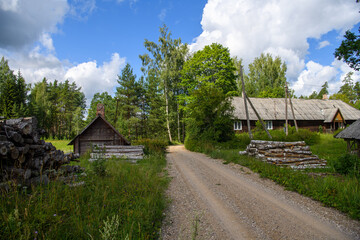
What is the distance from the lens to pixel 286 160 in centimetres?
1005

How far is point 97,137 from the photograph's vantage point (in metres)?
16.3

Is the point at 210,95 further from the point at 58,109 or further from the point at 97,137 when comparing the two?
the point at 58,109

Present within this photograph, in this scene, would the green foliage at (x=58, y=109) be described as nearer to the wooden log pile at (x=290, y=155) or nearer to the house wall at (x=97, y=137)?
the house wall at (x=97, y=137)

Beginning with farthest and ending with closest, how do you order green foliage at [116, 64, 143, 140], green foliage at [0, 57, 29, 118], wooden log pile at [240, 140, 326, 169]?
green foliage at [116, 64, 143, 140] < green foliage at [0, 57, 29, 118] < wooden log pile at [240, 140, 326, 169]

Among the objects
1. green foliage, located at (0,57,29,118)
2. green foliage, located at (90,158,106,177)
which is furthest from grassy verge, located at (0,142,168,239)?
green foliage, located at (0,57,29,118)

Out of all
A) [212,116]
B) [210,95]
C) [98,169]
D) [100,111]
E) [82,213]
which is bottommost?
[82,213]

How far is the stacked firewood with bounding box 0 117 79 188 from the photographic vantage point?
13.8 ft

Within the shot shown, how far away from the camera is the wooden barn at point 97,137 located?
1620cm

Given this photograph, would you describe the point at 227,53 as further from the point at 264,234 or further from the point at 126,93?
the point at 264,234

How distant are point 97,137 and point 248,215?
14.8 metres

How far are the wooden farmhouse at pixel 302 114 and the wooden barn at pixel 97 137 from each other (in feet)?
70.0

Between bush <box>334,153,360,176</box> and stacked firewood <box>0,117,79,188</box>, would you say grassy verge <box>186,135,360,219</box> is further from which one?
stacked firewood <box>0,117,79,188</box>

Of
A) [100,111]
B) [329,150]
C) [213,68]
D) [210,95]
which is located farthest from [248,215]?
[213,68]

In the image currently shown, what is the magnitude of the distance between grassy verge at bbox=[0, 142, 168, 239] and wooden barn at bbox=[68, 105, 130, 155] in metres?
10.8
